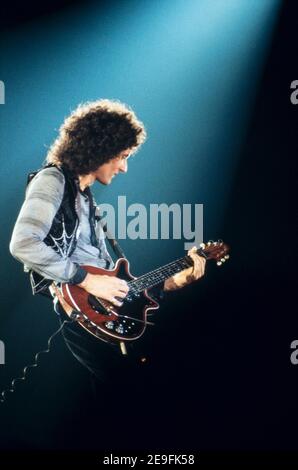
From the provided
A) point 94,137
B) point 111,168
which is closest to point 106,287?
point 111,168

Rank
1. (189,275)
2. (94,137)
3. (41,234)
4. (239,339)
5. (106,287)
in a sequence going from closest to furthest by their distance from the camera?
(41,234)
(106,287)
(94,137)
(189,275)
(239,339)

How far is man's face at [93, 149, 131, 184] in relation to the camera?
2686 mm

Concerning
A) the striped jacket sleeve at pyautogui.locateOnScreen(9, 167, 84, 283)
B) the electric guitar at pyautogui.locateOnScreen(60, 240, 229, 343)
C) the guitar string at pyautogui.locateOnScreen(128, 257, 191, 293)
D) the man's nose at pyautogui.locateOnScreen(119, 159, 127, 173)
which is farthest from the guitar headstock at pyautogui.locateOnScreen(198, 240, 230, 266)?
the striped jacket sleeve at pyautogui.locateOnScreen(9, 167, 84, 283)

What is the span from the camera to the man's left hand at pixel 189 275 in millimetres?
2766

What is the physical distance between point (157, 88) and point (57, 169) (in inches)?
30.1

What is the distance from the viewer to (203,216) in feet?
9.48

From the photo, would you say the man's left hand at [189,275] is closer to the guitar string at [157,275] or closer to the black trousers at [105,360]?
the guitar string at [157,275]

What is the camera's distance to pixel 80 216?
259cm

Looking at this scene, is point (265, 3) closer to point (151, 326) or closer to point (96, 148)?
point (96, 148)

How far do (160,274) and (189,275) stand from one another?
0.57 feet

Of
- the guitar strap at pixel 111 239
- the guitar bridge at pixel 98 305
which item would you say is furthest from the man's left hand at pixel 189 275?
the guitar bridge at pixel 98 305

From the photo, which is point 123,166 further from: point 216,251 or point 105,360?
point 105,360

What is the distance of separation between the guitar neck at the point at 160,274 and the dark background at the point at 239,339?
0.50ft
